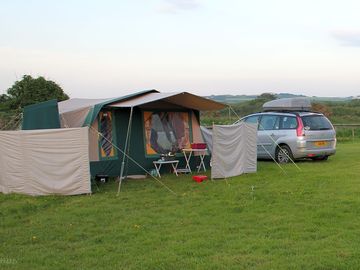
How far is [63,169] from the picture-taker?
9.63 m

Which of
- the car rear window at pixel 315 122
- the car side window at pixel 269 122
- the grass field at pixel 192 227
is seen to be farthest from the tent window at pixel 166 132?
the car rear window at pixel 315 122

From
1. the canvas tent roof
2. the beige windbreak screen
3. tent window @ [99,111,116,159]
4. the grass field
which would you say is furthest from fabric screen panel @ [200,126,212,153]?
the beige windbreak screen

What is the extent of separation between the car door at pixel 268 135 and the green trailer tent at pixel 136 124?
1.92 metres

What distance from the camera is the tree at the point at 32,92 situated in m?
22.6

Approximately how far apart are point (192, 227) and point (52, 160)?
384 cm

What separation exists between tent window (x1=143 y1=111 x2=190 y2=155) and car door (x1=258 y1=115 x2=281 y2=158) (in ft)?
7.70

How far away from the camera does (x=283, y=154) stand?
14.2 m

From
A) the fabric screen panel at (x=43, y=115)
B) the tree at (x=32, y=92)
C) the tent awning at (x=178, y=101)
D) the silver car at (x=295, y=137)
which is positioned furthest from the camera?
the tree at (x=32, y=92)

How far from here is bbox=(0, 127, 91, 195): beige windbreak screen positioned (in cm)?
959

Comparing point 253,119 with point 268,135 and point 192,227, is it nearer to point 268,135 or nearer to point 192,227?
point 268,135

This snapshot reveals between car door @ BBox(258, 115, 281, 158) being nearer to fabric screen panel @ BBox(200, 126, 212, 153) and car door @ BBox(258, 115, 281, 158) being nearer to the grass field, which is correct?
fabric screen panel @ BBox(200, 126, 212, 153)

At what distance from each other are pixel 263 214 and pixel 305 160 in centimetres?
796

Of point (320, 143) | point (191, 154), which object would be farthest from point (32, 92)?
point (320, 143)

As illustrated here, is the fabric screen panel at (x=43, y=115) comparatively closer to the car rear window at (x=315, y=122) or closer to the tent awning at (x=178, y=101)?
the tent awning at (x=178, y=101)
